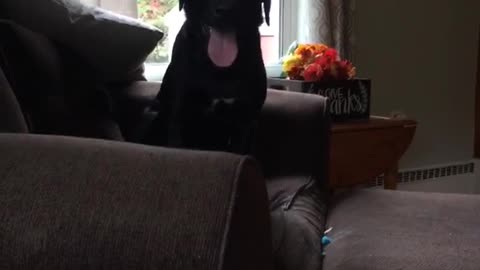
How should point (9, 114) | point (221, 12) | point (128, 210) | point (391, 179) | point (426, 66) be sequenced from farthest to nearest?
1. point (426, 66)
2. point (391, 179)
3. point (221, 12)
4. point (9, 114)
5. point (128, 210)

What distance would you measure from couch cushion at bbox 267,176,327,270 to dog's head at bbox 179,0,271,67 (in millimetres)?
345

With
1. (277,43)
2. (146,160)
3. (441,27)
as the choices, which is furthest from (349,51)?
(146,160)

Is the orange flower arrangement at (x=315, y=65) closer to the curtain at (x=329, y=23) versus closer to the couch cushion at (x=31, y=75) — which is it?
the curtain at (x=329, y=23)

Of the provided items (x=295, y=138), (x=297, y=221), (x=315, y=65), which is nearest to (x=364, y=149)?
(x=315, y=65)

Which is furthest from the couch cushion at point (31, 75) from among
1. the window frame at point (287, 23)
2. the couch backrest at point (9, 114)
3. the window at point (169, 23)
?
the window frame at point (287, 23)

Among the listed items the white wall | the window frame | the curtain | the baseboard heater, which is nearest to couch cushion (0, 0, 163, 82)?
the curtain

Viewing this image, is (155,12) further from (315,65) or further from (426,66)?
(426,66)

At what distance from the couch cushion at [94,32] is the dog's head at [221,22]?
192 millimetres

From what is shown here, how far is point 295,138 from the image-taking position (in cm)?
153

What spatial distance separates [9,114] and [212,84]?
0.65 meters

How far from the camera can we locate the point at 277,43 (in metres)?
2.74

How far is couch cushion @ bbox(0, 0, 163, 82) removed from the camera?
1253 mm

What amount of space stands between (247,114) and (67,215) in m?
0.92

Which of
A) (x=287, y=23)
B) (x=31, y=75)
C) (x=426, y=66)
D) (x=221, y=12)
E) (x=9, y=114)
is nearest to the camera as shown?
(x=9, y=114)
